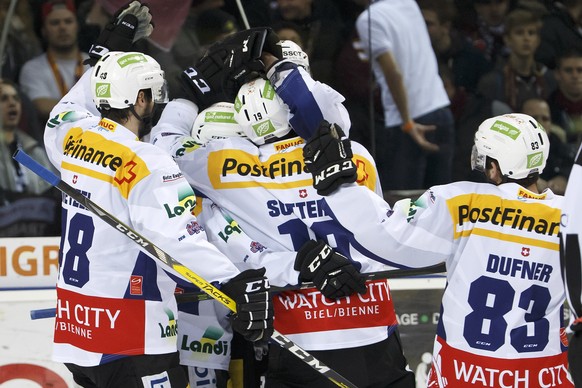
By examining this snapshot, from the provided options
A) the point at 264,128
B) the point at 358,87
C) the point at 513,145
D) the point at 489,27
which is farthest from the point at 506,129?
the point at 489,27

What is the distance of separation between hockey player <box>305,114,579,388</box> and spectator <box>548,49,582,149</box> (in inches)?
67.4

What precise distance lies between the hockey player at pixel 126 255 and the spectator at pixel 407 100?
1.62 meters

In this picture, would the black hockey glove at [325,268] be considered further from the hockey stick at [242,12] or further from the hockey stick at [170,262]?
the hockey stick at [242,12]

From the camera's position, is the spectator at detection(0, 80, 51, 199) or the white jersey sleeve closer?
the white jersey sleeve

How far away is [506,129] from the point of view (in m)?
3.72

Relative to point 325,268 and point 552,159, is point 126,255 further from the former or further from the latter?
point 552,159

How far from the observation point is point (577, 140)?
5465mm

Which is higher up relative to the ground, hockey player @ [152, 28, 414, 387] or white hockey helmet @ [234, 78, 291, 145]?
white hockey helmet @ [234, 78, 291, 145]

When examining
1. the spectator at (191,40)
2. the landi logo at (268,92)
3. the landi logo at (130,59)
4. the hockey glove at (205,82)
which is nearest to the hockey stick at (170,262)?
the landi logo at (130,59)

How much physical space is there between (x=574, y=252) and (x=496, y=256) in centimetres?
68

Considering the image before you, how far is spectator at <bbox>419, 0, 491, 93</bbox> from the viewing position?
534 cm

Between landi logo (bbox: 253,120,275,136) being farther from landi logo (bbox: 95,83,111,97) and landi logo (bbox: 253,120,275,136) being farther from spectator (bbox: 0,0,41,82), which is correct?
spectator (bbox: 0,0,41,82)

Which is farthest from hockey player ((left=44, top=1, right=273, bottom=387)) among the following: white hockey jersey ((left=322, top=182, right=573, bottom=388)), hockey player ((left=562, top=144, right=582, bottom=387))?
hockey player ((left=562, top=144, right=582, bottom=387))

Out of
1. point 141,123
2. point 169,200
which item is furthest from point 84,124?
point 169,200
